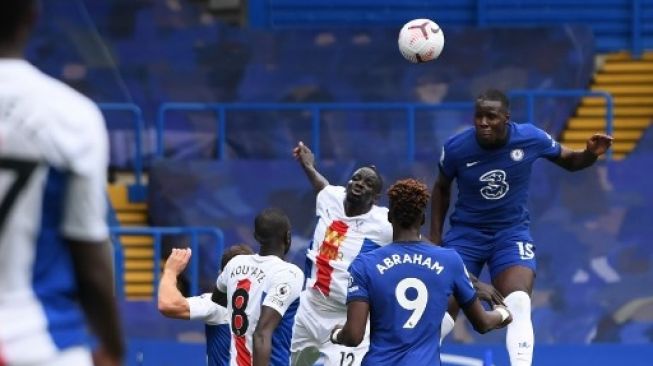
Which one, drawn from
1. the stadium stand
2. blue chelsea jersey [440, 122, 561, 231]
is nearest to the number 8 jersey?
blue chelsea jersey [440, 122, 561, 231]

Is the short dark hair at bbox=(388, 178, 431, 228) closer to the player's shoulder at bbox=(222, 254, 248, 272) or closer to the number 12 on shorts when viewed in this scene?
the player's shoulder at bbox=(222, 254, 248, 272)

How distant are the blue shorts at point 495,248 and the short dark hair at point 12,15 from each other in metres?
6.26

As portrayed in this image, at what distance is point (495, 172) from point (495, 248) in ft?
1.60

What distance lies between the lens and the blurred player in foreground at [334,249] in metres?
9.86

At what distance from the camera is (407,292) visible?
23.9ft

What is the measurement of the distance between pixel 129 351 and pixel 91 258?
9928 mm

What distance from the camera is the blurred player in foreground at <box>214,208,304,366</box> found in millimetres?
8539

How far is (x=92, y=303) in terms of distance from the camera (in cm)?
384

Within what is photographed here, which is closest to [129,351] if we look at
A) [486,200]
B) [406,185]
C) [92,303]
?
[486,200]

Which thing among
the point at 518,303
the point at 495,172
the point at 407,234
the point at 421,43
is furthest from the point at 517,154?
the point at 407,234

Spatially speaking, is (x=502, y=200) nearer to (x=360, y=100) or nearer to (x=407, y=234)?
(x=407, y=234)

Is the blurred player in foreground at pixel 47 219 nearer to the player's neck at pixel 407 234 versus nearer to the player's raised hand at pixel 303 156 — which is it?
the player's neck at pixel 407 234

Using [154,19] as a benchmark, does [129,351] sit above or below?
below

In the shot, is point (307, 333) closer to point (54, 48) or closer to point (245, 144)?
point (245, 144)
